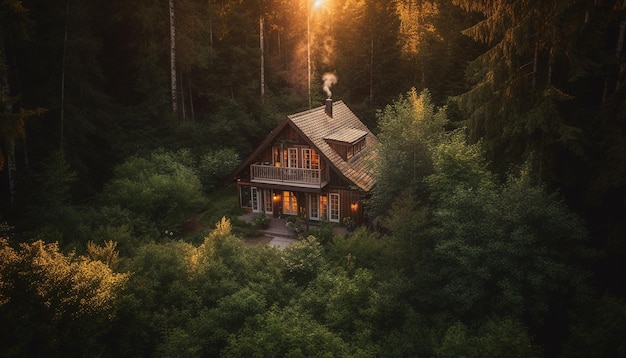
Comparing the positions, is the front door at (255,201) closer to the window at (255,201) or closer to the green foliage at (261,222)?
the window at (255,201)

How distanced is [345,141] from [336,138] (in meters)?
0.70

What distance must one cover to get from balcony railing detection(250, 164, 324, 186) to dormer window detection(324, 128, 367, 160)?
205 centimetres

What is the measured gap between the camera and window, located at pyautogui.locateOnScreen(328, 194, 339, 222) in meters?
23.7

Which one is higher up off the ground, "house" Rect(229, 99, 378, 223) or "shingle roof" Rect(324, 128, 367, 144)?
"shingle roof" Rect(324, 128, 367, 144)

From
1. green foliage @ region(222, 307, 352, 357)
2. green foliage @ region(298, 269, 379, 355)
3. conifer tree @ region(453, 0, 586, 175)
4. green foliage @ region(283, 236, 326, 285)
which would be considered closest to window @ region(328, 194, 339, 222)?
green foliage @ region(283, 236, 326, 285)

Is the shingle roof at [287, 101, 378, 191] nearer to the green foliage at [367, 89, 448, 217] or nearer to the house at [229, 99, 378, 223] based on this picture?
the house at [229, 99, 378, 223]

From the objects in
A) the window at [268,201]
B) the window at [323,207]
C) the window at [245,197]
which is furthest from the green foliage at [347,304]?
the window at [245,197]

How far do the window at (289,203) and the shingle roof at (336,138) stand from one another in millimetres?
3661

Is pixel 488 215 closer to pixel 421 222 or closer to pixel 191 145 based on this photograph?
pixel 421 222

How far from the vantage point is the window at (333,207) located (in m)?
23.7

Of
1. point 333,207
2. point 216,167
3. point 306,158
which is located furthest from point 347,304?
point 216,167

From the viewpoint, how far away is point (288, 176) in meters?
23.5

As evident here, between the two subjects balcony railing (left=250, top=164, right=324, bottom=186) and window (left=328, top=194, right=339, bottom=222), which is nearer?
balcony railing (left=250, top=164, right=324, bottom=186)

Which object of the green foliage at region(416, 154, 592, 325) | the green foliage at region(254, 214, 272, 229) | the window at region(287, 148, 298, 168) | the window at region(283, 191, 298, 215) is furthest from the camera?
the window at region(283, 191, 298, 215)
